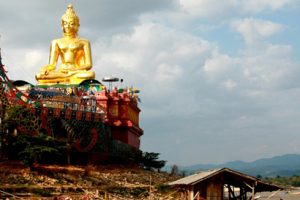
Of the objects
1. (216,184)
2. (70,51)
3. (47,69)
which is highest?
(70,51)

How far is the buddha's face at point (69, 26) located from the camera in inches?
1435

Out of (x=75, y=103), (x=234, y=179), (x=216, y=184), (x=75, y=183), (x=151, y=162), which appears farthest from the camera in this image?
(x=151, y=162)

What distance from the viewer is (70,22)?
3644 cm

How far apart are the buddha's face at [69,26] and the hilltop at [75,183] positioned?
35.6 feet

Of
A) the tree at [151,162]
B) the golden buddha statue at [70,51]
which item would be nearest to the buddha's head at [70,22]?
the golden buddha statue at [70,51]

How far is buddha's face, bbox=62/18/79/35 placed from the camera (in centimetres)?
3644

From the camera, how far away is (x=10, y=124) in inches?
1009

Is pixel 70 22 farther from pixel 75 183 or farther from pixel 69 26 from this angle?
pixel 75 183

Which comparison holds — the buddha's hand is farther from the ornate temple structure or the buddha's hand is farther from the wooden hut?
the wooden hut

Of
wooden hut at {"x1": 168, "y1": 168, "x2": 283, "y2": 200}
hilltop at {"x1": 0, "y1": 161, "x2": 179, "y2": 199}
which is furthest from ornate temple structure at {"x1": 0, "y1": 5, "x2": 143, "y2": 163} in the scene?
wooden hut at {"x1": 168, "y1": 168, "x2": 283, "y2": 200}

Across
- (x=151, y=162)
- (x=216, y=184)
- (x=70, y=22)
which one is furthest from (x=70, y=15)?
(x=216, y=184)

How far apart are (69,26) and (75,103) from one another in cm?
927

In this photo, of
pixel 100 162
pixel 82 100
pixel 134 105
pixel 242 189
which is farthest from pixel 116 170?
pixel 242 189

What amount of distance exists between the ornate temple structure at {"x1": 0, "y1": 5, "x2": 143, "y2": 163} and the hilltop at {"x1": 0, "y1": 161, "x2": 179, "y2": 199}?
1599 millimetres
